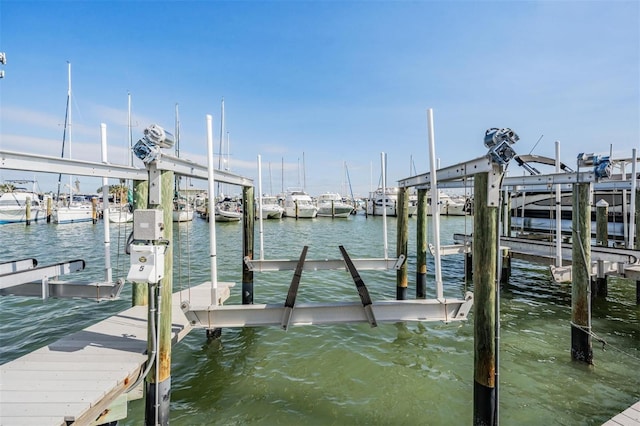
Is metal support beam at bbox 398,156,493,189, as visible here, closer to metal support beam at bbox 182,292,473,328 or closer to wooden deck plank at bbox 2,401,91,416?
metal support beam at bbox 182,292,473,328

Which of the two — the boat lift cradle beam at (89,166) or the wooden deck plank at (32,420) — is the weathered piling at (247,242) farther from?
the wooden deck plank at (32,420)

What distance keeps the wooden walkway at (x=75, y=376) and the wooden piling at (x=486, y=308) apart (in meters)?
4.32

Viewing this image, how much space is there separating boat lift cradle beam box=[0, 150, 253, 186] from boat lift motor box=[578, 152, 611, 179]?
7.02m

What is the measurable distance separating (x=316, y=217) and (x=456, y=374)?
4685 cm

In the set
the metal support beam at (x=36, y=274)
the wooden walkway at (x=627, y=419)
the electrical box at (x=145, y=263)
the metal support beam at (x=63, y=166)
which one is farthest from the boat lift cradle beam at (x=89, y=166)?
the wooden walkway at (x=627, y=419)

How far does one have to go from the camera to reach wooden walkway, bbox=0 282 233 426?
9.81 ft

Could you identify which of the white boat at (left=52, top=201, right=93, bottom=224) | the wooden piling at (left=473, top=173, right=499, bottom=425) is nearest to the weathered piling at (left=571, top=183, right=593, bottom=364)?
the wooden piling at (left=473, top=173, right=499, bottom=425)

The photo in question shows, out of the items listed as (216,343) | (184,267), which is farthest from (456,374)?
(184,267)

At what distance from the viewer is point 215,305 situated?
16.6 feet

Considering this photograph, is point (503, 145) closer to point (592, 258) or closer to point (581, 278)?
point (581, 278)

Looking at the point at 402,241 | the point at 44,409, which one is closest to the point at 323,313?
the point at 44,409

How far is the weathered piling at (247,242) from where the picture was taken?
8695 millimetres

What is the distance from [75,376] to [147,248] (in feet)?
5.28

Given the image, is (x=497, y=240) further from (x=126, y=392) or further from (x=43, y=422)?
(x=43, y=422)
